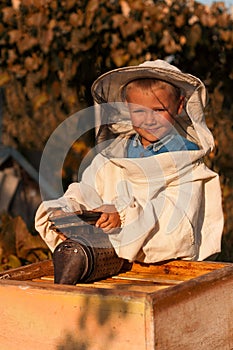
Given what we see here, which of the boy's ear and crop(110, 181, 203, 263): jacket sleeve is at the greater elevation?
the boy's ear

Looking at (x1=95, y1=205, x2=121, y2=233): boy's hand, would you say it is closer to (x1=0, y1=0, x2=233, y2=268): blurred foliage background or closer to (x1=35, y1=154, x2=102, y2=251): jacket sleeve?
(x1=35, y1=154, x2=102, y2=251): jacket sleeve

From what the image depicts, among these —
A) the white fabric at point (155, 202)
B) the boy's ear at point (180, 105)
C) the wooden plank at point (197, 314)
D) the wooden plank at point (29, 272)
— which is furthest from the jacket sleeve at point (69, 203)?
the wooden plank at point (197, 314)

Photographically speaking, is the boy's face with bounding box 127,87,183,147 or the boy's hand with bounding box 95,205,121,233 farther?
the boy's face with bounding box 127,87,183,147

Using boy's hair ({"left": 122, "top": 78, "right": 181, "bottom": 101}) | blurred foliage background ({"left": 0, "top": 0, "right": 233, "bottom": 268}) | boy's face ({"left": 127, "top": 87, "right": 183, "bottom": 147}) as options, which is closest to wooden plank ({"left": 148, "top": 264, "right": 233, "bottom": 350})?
boy's face ({"left": 127, "top": 87, "right": 183, "bottom": 147})

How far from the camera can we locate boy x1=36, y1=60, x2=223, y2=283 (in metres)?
2.70

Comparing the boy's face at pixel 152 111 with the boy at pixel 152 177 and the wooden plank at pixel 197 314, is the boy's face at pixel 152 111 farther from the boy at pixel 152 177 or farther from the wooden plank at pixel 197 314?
the wooden plank at pixel 197 314

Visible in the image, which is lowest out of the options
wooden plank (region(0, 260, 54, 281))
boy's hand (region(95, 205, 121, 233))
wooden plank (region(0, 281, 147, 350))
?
wooden plank (region(0, 260, 54, 281))

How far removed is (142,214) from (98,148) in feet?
2.11

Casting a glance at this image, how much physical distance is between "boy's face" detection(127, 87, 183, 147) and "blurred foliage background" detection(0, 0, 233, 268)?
1776mm

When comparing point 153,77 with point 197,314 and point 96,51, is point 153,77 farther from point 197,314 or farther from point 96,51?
point 96,51

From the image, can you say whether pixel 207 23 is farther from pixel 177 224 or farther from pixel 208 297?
pixel 208 297

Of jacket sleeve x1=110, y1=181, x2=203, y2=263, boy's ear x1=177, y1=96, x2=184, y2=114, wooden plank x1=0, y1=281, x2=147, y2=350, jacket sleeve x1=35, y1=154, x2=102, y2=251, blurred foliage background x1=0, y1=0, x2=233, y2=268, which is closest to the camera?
wooden plank x1=0, y1=281, x2=147, y2=350

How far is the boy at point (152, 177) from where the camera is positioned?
8.87 feet

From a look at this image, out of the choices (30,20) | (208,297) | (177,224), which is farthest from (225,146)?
(208,297)
